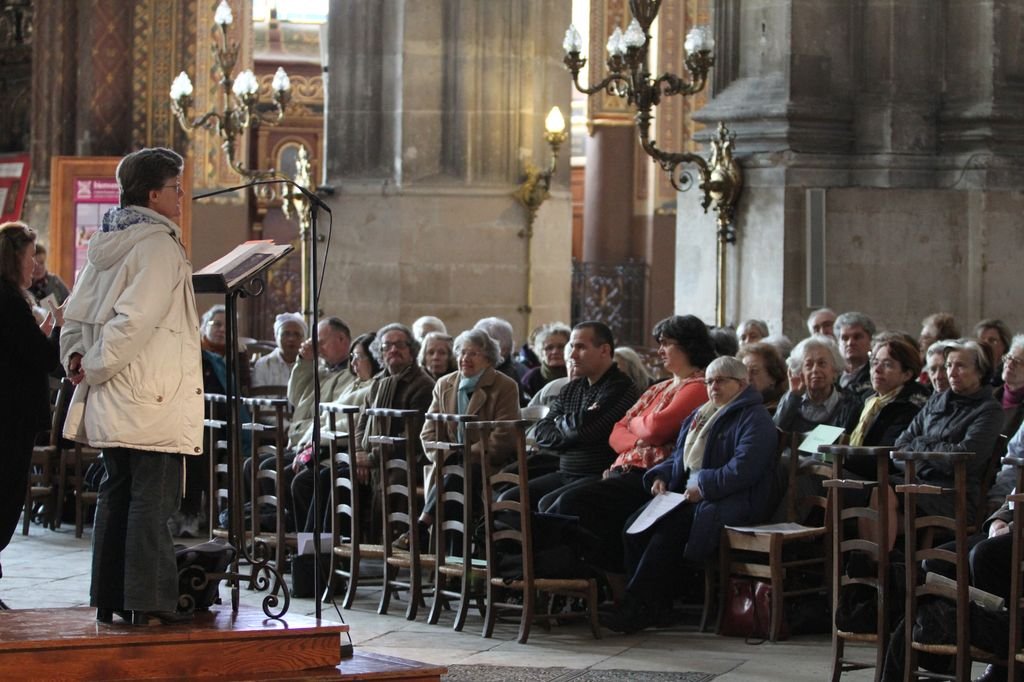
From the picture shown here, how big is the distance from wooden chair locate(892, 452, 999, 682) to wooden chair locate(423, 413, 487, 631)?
220 centimetres

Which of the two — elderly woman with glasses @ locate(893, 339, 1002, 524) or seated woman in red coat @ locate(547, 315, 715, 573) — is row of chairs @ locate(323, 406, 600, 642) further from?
elderly woman with glasses @ locate(893, 339, 1002, 524)

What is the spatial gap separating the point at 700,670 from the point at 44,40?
1545 centimetres

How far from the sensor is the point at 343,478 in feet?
28.5

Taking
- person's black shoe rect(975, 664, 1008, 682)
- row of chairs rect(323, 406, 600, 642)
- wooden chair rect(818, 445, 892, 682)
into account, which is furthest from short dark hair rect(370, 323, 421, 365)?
person's black shoe rect(975, 664, 1008, 682)

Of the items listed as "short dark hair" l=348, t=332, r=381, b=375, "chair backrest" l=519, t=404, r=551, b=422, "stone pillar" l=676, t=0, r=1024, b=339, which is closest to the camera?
"chair backrest" l=519, t=404, r=551, b=422

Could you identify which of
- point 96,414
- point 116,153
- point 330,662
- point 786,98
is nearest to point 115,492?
point 96,414

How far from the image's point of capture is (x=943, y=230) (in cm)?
1077

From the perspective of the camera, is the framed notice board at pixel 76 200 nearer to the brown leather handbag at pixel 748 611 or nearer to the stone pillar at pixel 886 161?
the stone pillar at pixel 886 161

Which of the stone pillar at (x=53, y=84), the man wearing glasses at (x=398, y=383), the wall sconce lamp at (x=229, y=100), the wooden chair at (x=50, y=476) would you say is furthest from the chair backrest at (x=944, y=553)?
the stone pillar at (x=53, y=84)

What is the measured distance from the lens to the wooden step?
5.46m

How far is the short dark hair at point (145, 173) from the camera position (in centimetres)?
556

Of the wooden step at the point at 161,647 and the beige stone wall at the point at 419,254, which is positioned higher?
the beige stone wall at the point at 419,254

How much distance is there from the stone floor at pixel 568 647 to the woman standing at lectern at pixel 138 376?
176cm

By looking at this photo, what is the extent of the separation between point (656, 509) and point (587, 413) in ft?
2.65
